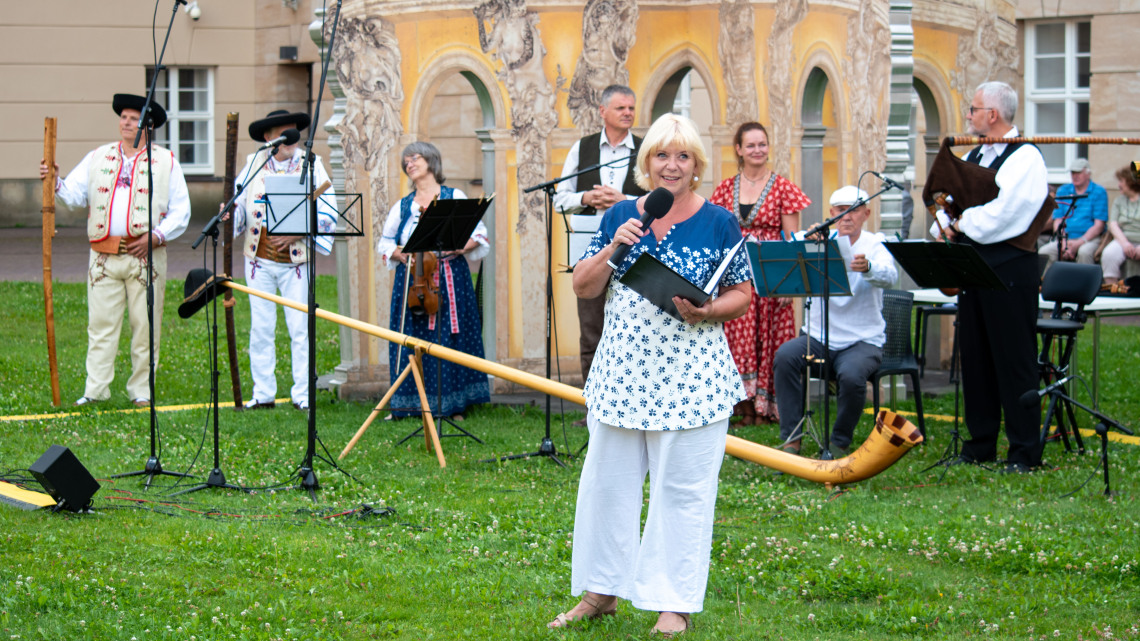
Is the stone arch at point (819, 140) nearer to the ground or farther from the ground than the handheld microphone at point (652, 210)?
farther from the ground

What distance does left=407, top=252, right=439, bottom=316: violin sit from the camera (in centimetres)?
1009

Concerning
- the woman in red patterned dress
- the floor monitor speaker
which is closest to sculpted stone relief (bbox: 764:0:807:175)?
the woman in red patterned dress

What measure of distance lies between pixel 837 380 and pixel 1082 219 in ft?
29.4

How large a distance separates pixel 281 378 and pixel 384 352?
170cm

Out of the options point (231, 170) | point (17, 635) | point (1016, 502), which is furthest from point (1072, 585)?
point (231, 170)

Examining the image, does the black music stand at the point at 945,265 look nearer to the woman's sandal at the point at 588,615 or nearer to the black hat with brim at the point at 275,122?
the woman's sandal at the point at 588,615

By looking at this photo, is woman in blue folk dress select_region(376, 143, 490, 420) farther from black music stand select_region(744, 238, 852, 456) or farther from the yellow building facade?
black music stand select_region(744, 238, 852, 456)

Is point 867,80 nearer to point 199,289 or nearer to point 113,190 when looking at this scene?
point 199,289

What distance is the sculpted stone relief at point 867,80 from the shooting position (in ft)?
36.5

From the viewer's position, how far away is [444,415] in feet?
34.0

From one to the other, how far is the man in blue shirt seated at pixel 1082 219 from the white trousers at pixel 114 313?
34.6 ft

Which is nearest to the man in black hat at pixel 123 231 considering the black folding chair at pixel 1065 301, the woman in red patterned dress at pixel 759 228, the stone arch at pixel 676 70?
the stone arch at pixel 676 70

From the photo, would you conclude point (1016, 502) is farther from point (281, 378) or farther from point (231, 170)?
point (281, 378)

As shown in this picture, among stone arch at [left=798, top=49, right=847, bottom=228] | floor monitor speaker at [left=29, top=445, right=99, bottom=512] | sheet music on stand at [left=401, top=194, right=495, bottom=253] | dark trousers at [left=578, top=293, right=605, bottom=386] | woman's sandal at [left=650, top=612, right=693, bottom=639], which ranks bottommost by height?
woman's sandal at [left=650, top=612, right=693, bottom=639]
